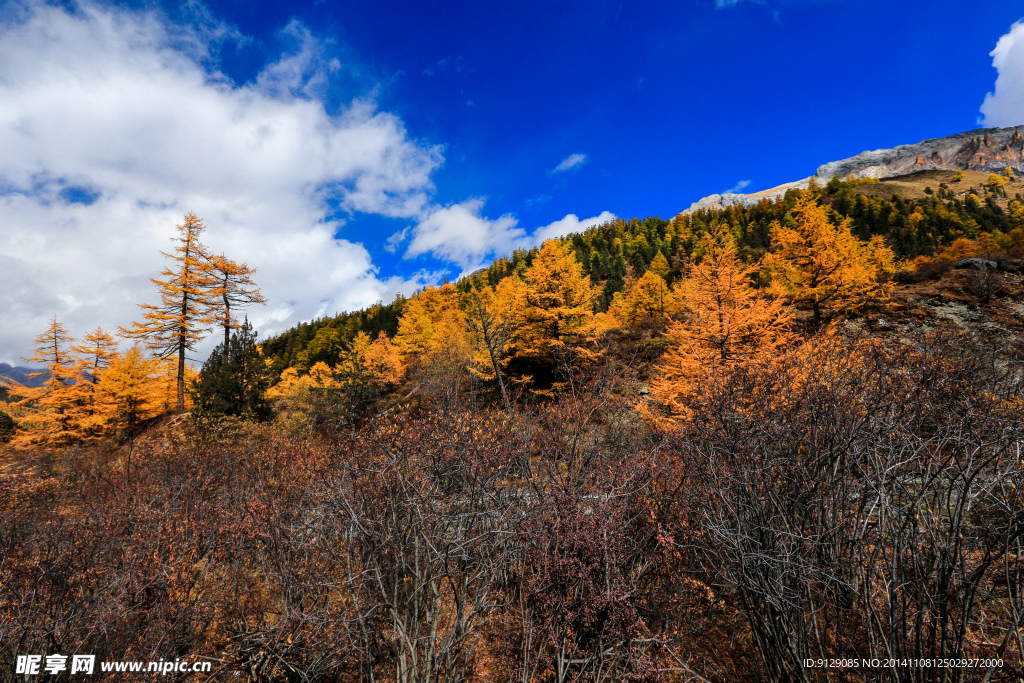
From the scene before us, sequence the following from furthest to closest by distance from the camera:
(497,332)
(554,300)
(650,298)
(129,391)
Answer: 1. (650,298)
2. (129,391)
3. (497,332)
4. (554,300)

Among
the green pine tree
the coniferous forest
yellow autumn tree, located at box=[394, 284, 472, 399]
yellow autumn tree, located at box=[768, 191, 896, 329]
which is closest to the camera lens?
the coniferous forest

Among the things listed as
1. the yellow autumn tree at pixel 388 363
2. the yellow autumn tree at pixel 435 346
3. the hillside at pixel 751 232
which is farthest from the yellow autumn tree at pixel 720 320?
the hillside at pixel 751 232

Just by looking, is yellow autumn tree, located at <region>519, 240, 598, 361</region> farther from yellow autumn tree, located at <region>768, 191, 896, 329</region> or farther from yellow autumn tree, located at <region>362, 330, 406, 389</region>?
yellow autumn tree, located at <region>362, 330, 406, 389</region>

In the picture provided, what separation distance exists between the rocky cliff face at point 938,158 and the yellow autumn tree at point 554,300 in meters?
139

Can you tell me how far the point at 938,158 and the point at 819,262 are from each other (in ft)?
690

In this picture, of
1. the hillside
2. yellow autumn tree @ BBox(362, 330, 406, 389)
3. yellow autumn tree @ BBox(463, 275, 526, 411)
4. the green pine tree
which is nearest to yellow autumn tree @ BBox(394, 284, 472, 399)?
yellow autumn tree @ BBox(362, 330, 406, 389)

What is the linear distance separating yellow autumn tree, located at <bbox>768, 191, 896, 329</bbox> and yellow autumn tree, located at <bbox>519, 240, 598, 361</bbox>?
27.7 ft

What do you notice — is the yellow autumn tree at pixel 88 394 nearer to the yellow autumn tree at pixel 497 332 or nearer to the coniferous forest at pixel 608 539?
the coniferous forest at pixel 608 539

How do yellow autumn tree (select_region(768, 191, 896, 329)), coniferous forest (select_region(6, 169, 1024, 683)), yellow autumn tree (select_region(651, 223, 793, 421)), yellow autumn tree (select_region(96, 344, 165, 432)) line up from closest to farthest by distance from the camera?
coniferous forest (select_region(6, 169, 1024, 683)) < yellow autumn tree (select_region(651, 223, 793, 421)) < yellow autumn tree (select_region(768, 191, 896, 329)) < yellow autumn tree (select_region(96, 344, 165, 432))

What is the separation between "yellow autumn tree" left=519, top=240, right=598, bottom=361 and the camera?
1762 cm

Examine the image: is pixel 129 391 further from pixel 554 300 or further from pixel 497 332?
pixel 554 300

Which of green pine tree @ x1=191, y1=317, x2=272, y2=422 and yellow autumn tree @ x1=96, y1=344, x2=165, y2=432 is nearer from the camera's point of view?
green pine tree @ x1=191, y1=317, x2=272, y2=422

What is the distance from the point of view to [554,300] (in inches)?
696

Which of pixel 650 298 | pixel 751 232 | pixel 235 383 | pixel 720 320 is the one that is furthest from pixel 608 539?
pixel 751 232
